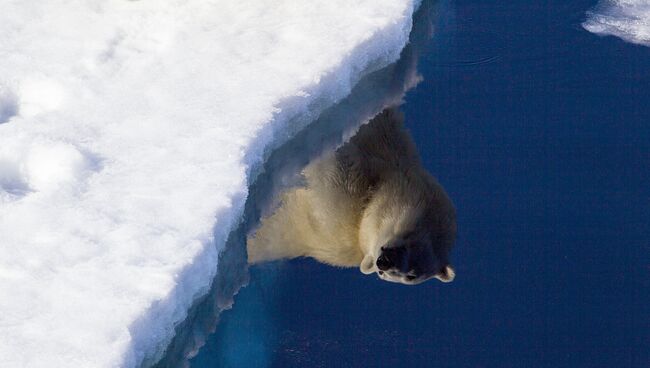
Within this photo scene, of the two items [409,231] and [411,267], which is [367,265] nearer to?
[411,267]

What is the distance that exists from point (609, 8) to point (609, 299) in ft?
8.56

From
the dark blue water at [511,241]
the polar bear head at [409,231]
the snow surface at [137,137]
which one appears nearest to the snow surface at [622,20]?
the dark blue water at [511,241]

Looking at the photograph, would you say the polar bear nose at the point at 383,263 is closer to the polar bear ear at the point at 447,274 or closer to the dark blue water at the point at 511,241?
the dark blue water at the point at 511,241

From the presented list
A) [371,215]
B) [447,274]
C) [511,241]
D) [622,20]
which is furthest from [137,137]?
[622,20]

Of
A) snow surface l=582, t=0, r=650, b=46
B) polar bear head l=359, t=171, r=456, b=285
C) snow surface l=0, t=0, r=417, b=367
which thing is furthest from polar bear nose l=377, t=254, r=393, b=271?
snow surface l=582, t=0, r=650, b=46

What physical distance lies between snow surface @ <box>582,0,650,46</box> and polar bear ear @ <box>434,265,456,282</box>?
2294 millimetres

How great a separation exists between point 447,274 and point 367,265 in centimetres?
39

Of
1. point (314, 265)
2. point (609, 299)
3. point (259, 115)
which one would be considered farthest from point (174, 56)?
point (609, 299)

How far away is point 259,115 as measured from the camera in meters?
4.29

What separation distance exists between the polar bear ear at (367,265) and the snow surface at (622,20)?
2308 mm

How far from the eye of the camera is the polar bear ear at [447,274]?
4.34 m

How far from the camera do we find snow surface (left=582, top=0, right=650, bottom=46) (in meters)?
5.98

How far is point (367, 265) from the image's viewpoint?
4.54 meters

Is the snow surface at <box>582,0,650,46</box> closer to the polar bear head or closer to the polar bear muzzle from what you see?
the polar bear head
